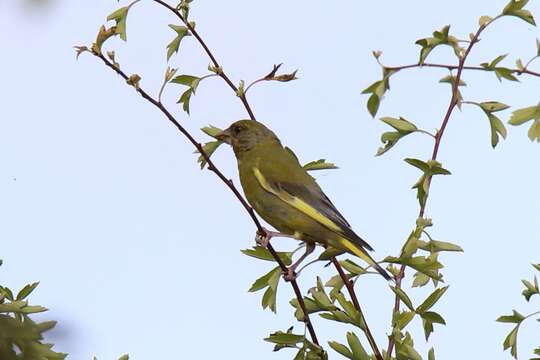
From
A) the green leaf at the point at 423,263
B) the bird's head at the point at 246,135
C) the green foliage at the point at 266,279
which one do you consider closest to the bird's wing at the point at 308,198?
the bird's head at the point at 246,135

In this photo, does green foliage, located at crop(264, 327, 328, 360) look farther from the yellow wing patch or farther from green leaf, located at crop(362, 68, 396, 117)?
the yellow wing patch

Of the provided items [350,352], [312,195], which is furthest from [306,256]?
[350,352]

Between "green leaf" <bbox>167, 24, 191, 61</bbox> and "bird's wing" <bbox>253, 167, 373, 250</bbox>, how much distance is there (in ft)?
4.97

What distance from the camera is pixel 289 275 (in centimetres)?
380

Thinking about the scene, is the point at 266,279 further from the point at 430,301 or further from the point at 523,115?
the point at 523,115

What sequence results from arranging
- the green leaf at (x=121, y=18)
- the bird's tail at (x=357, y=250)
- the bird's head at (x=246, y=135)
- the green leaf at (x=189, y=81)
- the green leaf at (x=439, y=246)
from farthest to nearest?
the bird's head at (x=246, y=135) → the bird's tail at (x=357, y=250) → the green leaf at (x=189, y=81) → the green leaf at (x=121, y=18) → the green leaf at (x=439, y=246)

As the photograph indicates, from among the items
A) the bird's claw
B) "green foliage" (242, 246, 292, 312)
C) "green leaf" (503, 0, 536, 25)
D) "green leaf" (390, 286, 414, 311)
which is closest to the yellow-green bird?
the bird's claw

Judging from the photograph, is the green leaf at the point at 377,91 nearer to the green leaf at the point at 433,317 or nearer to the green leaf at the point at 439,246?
the green leaf at the point at 439,246

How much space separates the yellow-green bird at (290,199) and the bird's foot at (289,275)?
1.10m

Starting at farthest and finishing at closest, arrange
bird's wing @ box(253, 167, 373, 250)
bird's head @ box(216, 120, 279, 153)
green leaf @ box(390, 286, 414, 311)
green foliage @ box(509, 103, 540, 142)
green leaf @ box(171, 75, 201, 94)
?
bird's head @ box(216, 120, 279, 153)
bird's wing @ box(253, 167, 373, 250)
green leaf @ box(171, 75, 201, 94)
green foliage @ box(509, 103, 540, 142)
green leaf @ box(390, 286, 414, 311)

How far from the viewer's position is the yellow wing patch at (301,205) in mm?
5344

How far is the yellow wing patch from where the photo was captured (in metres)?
5.34

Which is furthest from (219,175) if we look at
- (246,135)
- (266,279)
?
(246,135)

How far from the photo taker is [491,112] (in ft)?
13.3
